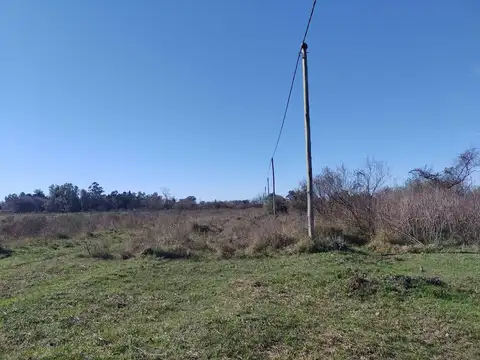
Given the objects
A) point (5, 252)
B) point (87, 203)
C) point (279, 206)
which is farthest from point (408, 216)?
point (87, 203)

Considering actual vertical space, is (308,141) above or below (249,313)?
above

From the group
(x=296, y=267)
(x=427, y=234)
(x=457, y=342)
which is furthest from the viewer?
(x=427, y=234)

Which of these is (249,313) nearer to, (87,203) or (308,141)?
(308,141)

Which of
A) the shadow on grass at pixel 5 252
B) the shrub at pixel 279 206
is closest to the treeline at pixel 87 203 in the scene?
the shrub at pixel 279 206

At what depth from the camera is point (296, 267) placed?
405 inches

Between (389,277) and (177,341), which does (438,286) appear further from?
(177,341)

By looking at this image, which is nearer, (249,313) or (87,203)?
(249,313)

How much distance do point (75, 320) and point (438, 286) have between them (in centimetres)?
607

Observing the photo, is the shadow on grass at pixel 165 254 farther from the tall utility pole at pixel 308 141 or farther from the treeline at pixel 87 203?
the treeline at pixel 87 203

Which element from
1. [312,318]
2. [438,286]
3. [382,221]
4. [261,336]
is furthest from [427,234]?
[261,336]

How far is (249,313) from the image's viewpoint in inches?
236

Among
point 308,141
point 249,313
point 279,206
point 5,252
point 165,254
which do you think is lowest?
point 249,313

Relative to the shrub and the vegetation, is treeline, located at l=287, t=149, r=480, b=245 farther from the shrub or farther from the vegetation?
the shrub

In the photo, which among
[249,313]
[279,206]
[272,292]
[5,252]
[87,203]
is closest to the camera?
[249,313]
